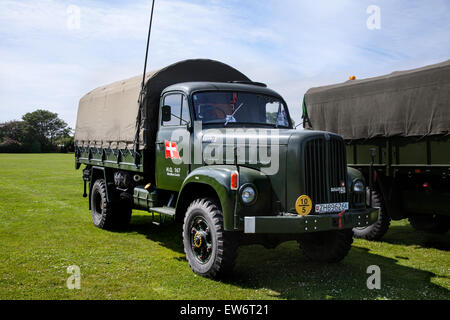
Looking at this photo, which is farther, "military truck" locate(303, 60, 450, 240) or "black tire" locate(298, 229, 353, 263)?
"military truck" locate(303, 60, 450, 240)

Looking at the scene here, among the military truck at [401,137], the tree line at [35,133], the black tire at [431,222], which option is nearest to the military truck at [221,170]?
the military truck at [401,137]

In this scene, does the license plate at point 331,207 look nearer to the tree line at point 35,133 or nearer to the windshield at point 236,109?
the windshield at point 236,109

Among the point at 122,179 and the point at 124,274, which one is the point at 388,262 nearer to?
the point at 124,274

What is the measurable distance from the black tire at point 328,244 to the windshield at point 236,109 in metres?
1.87

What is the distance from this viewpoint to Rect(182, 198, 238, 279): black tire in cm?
550

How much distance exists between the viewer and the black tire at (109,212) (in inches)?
363

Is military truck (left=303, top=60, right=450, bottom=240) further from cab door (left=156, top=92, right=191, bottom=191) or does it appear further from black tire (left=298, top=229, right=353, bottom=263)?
cab door (left=156, top=92, right=191, bottom=191)

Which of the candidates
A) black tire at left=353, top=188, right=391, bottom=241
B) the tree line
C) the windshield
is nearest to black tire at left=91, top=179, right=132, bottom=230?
the windshield

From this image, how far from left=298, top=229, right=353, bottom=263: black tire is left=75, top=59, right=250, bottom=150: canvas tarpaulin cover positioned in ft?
10.6

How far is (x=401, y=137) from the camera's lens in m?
7.66

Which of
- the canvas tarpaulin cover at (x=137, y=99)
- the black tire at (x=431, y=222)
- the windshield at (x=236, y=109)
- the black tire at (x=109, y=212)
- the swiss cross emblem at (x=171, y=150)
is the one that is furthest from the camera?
the black tire at (x=109, y=212)

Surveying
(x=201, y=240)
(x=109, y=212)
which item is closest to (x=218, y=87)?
(x=201, y=240)
